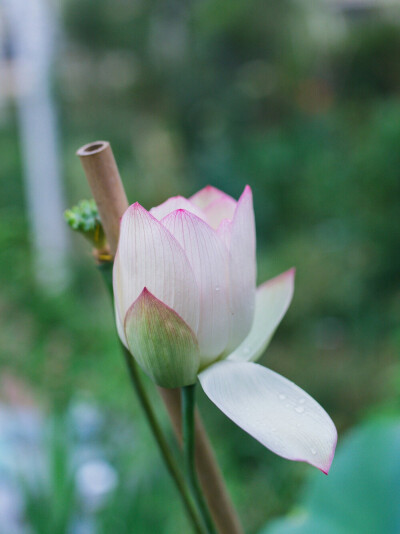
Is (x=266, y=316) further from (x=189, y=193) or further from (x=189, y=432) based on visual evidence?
(x=189, y=193)

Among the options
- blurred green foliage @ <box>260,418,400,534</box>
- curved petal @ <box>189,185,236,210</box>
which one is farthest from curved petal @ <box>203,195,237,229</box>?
blurred green foliage @ <box>260,418,400,534</box>

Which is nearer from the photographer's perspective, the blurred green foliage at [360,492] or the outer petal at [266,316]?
the outer petal at [266,316]

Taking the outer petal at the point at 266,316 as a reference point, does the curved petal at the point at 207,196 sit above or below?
above

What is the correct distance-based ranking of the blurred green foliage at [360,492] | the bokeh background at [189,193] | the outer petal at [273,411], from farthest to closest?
the bokeh background at [189,193] → the blurred green foliage at [360,492] → the outer petal at [273,411]

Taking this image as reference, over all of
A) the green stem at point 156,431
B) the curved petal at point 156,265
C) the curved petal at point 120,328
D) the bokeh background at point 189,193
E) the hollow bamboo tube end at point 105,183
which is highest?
the hollow bamboo tube end at point 105,183

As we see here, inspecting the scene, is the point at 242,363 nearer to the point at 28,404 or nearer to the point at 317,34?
the point at 28,404

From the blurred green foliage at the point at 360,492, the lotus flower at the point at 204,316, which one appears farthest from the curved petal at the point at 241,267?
the blurred green foliage at the point at 360,492

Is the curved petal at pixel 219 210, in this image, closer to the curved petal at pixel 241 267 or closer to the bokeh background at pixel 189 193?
the curved petal at pixel 241 267
